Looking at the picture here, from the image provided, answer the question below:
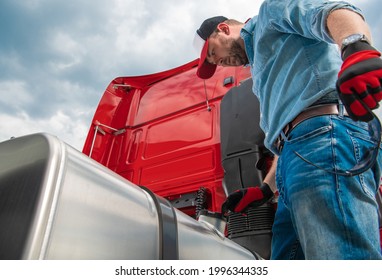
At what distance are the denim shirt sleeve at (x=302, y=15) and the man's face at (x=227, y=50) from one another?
335 millimetres

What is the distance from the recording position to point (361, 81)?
2.09 ft

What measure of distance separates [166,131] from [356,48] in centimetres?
187

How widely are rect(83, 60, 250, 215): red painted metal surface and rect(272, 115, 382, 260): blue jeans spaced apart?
1.09 metres

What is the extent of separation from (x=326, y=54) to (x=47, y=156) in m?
0.86

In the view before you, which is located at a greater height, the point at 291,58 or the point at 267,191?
the point at 291,58

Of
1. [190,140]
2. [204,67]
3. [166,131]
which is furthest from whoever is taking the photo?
[166,131]

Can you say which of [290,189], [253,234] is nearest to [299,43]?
[290,189]

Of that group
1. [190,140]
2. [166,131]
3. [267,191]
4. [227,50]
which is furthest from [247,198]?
[166,131]

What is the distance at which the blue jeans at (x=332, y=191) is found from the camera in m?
0.76

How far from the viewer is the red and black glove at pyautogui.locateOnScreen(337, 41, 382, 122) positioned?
2.08 ft

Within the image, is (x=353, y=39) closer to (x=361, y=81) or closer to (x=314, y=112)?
(x=361, y=81)

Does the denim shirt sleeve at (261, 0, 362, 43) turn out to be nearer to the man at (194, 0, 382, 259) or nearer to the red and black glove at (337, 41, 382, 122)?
the man at (194, 0, 382, 259)

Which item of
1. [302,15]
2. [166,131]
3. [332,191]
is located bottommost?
[332,191]

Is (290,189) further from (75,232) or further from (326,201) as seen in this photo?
(75,232)
